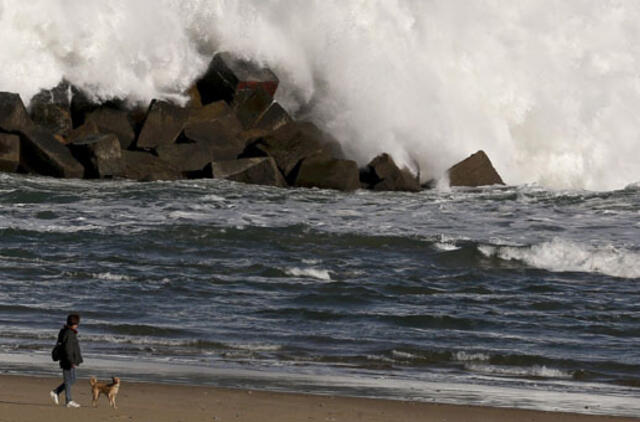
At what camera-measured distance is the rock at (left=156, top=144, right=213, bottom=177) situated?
21.6 m

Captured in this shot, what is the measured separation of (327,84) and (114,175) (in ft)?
21.3

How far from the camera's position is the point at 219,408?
299 inches

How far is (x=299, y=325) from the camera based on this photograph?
11234 millimetres

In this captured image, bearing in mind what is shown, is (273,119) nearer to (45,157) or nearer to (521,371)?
(45,157)

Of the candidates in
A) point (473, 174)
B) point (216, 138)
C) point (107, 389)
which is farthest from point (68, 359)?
point (473, 174)

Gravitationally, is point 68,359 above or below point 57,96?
below

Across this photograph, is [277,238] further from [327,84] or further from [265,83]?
[327,84]

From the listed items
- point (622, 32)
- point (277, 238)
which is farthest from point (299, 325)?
point (622, 32)

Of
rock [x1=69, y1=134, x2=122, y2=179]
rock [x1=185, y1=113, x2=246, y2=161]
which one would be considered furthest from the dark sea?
rock [x1=185, y1=113, x2=246, y2=161]

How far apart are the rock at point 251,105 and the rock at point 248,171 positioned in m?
1.74

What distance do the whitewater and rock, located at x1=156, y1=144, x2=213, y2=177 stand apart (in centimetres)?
229

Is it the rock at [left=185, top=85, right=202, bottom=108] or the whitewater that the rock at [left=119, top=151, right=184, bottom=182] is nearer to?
the whitewater

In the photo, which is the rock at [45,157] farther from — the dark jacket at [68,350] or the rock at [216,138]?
the dark jacket at [68,350]

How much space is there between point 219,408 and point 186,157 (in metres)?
14.3
